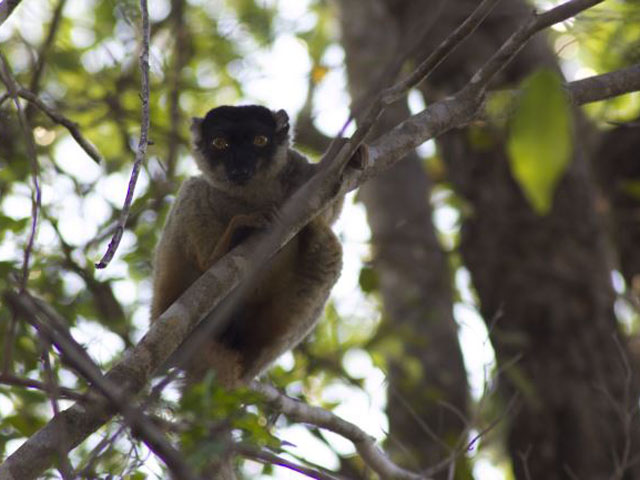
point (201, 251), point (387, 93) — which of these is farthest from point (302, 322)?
point (387, 93)

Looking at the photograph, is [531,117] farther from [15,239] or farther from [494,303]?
[494,303]

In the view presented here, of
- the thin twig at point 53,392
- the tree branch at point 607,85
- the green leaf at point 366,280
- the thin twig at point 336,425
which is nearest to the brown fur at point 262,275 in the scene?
the thin twig at point 336,425

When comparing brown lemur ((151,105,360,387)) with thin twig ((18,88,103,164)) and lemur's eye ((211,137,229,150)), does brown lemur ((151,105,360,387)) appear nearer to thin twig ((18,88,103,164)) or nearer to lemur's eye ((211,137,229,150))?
lemur's eye ((211,137,229,150))

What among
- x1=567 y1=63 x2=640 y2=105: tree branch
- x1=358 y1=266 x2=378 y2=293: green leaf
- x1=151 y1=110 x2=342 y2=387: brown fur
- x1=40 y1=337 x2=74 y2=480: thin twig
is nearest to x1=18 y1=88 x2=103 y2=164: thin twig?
x1=151 y1=110 x2=342 y2=387: brown fur

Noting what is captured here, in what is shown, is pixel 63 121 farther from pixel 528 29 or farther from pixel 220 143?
pixel 528 29

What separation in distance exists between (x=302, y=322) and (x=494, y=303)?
2.86m

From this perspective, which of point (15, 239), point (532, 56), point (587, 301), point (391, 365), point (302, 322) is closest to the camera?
point (302, 322)

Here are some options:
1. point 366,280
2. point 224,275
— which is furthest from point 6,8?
point 366,280

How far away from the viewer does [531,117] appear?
204cm

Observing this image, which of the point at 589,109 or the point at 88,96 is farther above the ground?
the point at 88,96

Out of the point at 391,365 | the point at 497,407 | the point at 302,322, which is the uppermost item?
the point at 302,322

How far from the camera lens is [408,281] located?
9789 millimetres

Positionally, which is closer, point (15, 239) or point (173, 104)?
point (15, 239)

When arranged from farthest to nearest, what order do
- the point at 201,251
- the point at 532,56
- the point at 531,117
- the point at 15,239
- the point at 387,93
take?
the point at 532,56
the point at 15,239
the point at 201,251
the point at 387,93
the point at 531,117
